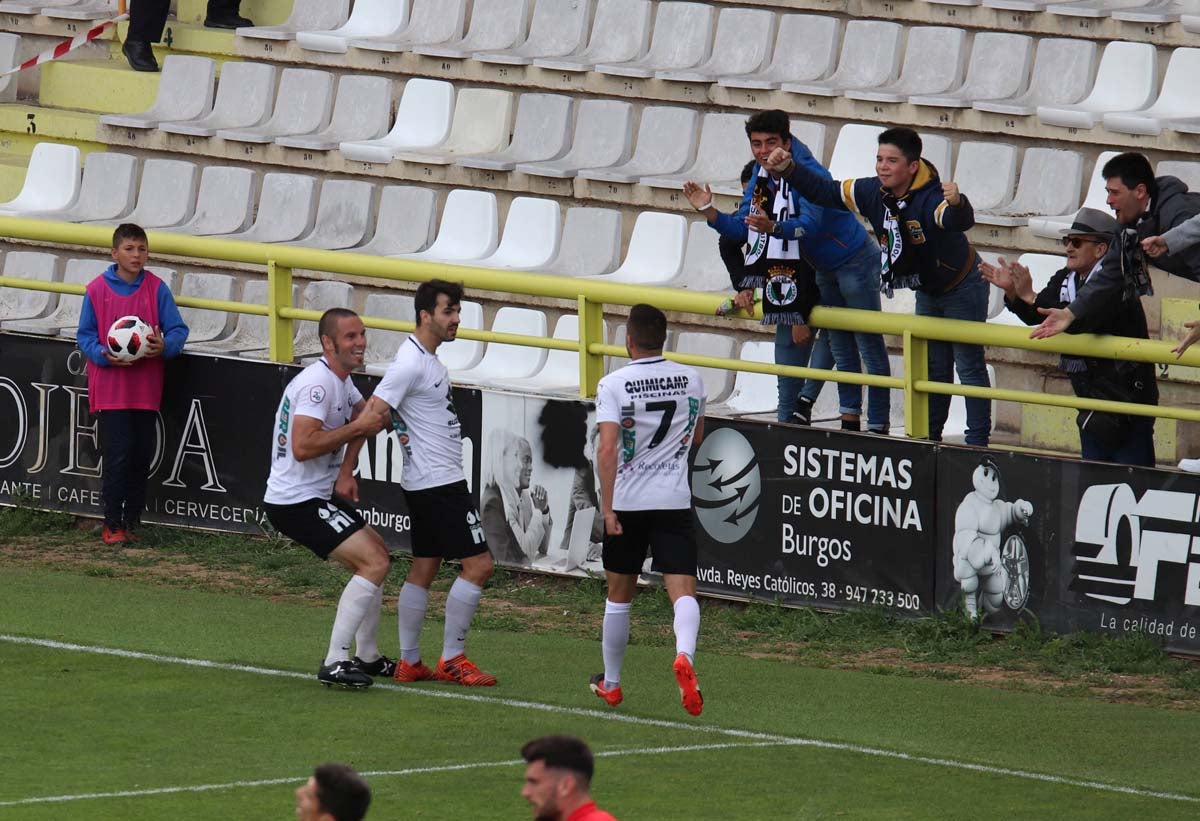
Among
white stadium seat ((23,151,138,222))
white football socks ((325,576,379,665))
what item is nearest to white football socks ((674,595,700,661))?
white football socks ((325,576,379,665))

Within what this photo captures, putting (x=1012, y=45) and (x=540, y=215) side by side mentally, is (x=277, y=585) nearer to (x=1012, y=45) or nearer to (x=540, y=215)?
(x=540, y=215)

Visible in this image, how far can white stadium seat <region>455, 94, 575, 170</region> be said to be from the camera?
1589cm

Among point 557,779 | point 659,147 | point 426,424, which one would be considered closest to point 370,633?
point 426,424

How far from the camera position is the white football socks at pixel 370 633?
9.63 m

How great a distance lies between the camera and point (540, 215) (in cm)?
1510

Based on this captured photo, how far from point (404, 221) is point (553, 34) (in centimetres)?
229

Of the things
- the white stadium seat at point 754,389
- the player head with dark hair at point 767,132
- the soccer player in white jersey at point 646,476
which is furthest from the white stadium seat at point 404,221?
the soccer player in white jersey at point 646,476

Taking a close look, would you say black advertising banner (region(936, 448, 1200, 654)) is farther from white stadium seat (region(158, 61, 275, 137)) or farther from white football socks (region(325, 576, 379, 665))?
white stadium seat (region(158, 61, 275, 137))

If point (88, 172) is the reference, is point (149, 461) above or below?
below

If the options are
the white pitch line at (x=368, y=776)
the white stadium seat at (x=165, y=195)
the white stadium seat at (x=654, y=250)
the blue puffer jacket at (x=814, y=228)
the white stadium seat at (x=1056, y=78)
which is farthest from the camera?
the white stadium seat at (x=165, y=195)

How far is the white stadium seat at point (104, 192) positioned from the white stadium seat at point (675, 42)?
4382 mm

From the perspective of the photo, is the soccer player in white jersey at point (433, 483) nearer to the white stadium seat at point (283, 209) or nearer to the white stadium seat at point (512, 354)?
the white stadium seat at point (512, 354)

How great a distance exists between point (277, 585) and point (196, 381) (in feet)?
5.84

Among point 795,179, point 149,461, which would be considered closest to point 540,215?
point 149,461
